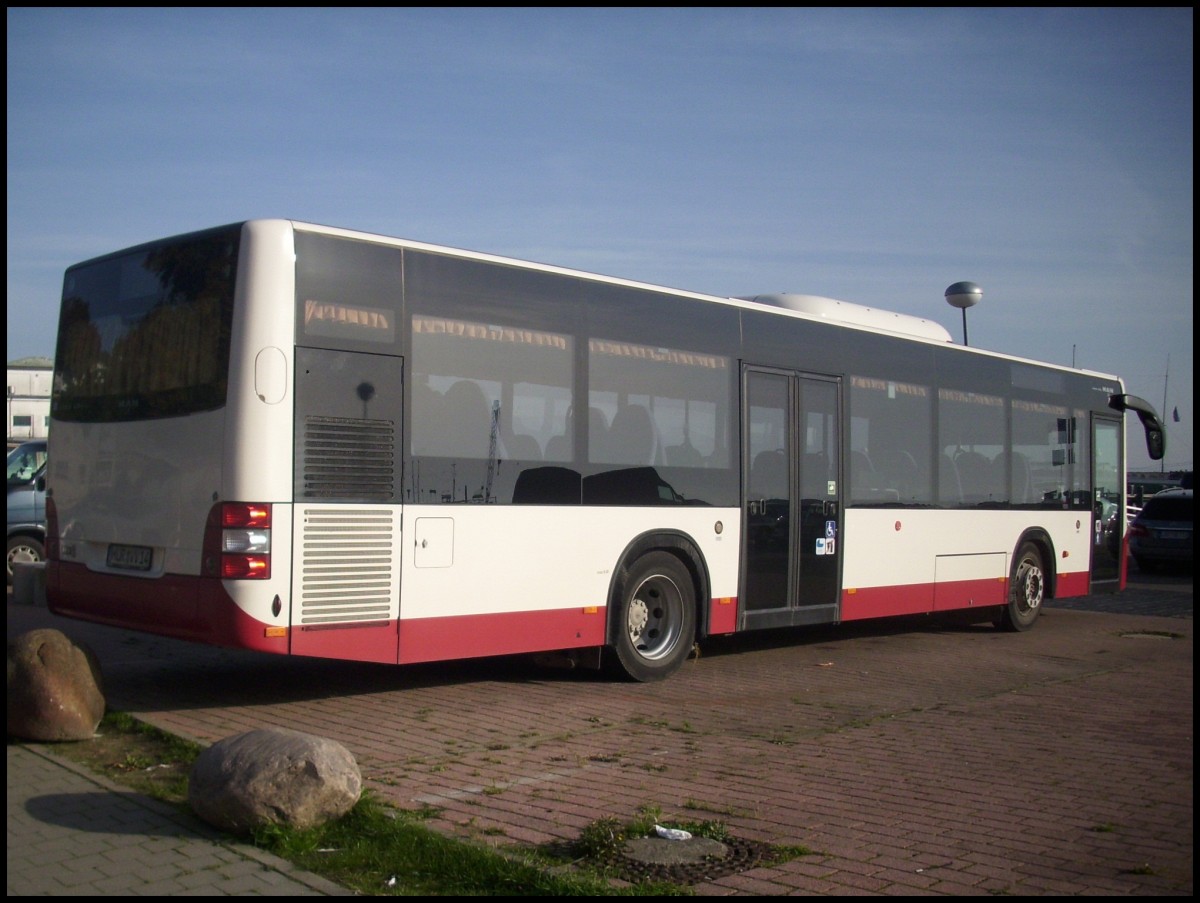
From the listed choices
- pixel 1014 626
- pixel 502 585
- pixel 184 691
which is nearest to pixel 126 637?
pixel 184 691

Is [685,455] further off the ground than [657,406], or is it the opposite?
[657,406]

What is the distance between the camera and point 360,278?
8375 millimetres

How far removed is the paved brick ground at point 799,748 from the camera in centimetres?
561

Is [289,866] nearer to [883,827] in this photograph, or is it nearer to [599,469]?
[883,827]

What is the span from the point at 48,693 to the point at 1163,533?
27690 mm

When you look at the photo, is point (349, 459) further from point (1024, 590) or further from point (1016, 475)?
point (1024, 590)

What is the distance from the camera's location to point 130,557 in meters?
8.52

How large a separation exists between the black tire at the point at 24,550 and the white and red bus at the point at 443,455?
29.0 feet

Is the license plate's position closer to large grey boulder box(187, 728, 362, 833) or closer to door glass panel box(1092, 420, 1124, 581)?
large grey boulder box(187, 728, 362, 833)

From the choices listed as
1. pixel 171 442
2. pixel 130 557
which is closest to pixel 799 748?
pixel 171 442

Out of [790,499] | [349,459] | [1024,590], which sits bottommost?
[1024,590]

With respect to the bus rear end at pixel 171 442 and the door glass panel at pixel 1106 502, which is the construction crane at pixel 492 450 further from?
the door glass panel at pixel 1106 502

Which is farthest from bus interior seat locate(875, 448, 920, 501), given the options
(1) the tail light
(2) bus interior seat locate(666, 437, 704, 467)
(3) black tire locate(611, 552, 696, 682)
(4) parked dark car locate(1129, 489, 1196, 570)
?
(4) parked dark car locate(1129, 489, 1196, 570)

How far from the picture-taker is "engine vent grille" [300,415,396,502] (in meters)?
8.00
